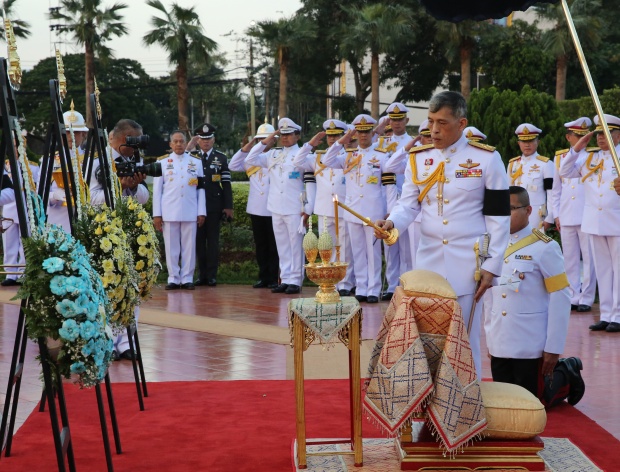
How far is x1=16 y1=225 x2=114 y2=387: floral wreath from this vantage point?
405 centimetres

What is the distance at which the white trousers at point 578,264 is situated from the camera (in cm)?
1059

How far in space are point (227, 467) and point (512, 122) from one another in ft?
34.9

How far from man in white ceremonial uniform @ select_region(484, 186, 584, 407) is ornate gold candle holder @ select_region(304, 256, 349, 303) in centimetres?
148

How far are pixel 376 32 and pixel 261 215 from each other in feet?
83.6

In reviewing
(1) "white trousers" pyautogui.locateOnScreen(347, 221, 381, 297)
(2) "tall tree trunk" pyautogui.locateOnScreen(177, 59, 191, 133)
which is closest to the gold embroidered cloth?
(1) "white trousers" pyautogui.locateOnScreen(347, 221, 381, 297)

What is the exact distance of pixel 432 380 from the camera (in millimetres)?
4633

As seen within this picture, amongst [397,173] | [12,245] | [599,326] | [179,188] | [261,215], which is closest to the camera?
[599,326]

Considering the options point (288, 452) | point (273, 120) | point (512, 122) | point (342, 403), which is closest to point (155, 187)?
point (512, 122)

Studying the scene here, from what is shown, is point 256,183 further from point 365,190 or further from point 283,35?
point 283,35

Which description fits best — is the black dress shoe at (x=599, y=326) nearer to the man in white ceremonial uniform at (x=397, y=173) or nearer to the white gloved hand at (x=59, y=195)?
the man in white ceremonial uniform at (x=397, y=173)

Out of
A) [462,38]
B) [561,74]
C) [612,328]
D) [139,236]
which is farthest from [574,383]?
[462,38]

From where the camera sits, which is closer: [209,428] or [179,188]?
[209,428]

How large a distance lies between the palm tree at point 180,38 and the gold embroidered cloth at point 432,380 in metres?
28.8

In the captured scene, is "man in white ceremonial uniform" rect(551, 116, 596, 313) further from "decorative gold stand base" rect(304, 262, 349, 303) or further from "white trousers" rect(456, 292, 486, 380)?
"decorative gold stand base" rect(304, 262, 349, 303)
